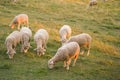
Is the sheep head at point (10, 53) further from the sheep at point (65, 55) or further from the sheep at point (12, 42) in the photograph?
the sheep at point (65, 55)

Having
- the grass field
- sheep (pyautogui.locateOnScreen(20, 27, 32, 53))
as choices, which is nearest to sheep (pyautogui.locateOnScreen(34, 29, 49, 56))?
the grass field

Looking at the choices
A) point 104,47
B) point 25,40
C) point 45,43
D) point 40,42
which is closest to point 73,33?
point 104,47

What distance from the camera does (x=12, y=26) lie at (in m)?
19.8

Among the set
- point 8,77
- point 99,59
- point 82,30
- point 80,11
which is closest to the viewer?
point 8,77

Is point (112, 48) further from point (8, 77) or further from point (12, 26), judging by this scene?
point (8, 77)

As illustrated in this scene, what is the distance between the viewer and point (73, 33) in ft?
66.9

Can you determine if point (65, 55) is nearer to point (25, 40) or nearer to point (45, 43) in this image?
point (45, 43)

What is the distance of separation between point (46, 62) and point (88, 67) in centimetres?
194

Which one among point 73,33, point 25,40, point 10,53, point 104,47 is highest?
point 25,40

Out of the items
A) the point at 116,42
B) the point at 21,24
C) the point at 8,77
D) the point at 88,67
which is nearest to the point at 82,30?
the point at 116,42

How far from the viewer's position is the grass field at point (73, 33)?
13.5 metres

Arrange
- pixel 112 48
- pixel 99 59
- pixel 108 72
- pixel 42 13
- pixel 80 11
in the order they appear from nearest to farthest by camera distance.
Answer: pixel 108 72 → pixel 99 59 → pixel 112 48 → pixel 42 13 → pixel 80 11

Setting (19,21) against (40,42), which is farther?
(19,21)

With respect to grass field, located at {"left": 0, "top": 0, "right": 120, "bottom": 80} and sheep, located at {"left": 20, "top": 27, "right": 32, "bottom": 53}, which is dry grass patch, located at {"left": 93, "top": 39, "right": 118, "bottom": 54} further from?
sheep, located at {"left": 20, "top": 27, "right": 32, "bottom": 53}
